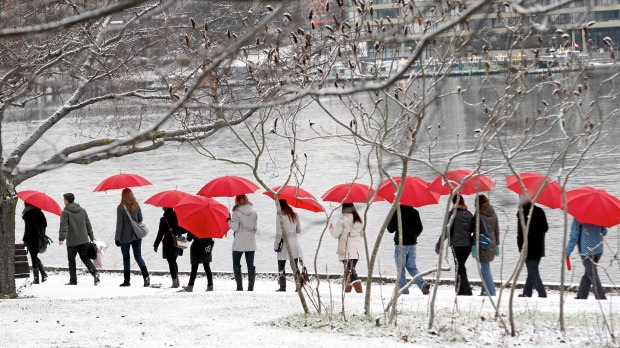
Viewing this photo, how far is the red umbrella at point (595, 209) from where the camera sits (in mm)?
11695

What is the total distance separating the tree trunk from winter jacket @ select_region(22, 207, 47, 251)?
128 cm

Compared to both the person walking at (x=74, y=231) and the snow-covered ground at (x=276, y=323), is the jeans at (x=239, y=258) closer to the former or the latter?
the snow-covered ground at (x=276, y=323)

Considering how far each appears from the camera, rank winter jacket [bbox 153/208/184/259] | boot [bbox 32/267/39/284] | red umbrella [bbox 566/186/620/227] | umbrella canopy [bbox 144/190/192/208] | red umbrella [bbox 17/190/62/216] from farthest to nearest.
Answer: boot [bbox 32/267/39/284] < red umbrella [bbox 17/190/62/216] < winter jacket [bbox 153/208/184/259] < umbrella canopy [bbox 144/190/192/208] < red umbrella [bbox 566/186/620/227]

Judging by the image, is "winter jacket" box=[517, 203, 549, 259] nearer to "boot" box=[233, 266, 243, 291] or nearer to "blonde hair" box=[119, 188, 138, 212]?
"boot" box=[233, 266, 243, 291]

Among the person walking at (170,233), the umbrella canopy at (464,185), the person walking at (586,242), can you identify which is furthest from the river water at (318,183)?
the person walking at (170,233)

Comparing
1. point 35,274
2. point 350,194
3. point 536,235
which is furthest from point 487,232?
point 35,274

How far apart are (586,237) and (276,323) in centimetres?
434

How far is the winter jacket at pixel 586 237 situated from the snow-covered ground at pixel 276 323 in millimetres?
926

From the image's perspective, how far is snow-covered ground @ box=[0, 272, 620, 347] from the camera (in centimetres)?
881

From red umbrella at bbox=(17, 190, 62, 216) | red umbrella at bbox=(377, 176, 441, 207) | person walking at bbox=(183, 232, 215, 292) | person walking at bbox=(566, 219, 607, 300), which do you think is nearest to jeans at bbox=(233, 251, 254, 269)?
person walking at bbox=(183, 232, 215, 292)

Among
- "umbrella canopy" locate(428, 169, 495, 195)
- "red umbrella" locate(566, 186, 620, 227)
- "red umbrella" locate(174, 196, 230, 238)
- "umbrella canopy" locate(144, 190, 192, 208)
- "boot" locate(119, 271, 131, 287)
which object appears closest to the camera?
"red umbrella" locate(566, 186, 620, 227)

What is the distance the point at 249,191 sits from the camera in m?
14.5

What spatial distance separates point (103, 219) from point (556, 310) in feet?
61.4

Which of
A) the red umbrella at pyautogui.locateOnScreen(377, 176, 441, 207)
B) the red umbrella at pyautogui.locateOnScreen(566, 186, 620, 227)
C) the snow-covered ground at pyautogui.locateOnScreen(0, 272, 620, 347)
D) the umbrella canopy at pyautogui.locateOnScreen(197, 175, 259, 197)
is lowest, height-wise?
the snow-covered ground at pyautogui.locateOnScreen(0, 272, 620, 347)
